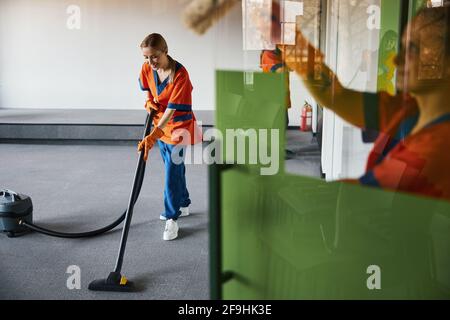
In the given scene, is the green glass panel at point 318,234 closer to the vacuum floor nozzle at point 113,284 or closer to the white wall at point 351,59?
the white wall at point 351,59

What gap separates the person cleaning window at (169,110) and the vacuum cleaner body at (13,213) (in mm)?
806

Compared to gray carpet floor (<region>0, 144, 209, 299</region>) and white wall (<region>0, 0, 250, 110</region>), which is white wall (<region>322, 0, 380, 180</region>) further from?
white wall (<region>0, 0, 250, 110</region>)

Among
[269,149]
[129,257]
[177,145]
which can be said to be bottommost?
[129,257]

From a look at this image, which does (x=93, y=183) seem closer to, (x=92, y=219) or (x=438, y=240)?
(x=92, y=219)

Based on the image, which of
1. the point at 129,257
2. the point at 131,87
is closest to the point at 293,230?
the point at 129,257

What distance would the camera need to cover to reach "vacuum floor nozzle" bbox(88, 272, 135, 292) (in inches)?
79.1

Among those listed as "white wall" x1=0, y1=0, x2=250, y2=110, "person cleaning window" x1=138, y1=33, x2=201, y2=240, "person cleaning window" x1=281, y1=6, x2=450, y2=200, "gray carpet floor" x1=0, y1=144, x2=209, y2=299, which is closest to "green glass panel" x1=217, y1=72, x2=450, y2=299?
"person cleaning window" x1=281, y1=6, x2=450, y2=200

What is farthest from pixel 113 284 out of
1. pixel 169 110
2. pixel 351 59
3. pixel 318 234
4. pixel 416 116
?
pixel 416 116

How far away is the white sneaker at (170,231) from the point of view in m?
2.58

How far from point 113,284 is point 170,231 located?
2.02 ft

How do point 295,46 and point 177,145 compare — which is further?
point 177,145

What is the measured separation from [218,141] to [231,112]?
6cm

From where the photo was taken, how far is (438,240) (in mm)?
723

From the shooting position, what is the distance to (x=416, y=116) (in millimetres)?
629
